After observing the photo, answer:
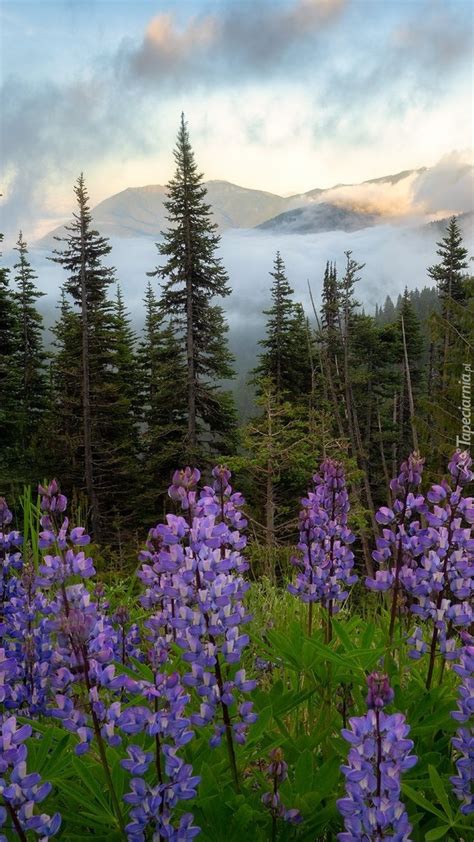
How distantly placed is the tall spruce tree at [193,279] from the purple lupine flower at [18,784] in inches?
943

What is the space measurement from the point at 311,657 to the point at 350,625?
300 millimetres

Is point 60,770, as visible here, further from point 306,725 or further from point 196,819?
point 306,725

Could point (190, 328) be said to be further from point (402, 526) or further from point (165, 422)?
point (402, 526)

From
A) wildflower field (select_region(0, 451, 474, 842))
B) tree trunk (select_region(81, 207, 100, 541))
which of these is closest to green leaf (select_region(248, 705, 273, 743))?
wildflower field (select_region(0, 451, 474, 842))

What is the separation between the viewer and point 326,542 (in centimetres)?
248

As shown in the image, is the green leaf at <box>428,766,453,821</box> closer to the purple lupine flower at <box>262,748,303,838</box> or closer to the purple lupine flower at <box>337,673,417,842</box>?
the purple lupine flower at <box>337,673,417,842</box>

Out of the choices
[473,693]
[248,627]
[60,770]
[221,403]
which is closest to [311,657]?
[473,693]

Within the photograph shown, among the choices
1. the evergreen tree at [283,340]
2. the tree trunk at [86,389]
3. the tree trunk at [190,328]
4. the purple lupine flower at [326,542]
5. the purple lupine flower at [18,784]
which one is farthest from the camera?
the evergreen tree at [283,340]

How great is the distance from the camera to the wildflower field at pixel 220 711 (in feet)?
4.20

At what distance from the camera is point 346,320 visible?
1423 inches

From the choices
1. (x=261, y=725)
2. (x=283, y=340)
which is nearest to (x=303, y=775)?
(x=261, y=725)

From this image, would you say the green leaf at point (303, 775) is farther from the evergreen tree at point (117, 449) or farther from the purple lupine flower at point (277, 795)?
the evergreen tree at point (117, 449)

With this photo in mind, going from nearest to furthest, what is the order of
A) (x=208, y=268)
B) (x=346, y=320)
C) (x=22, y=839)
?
(x=22, y=839) < (x=208, y=268) < (x=346, y=320)

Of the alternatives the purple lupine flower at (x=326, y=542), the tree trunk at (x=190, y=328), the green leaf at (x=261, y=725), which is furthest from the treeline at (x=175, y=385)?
the green leaf at (x=261, y=725)
